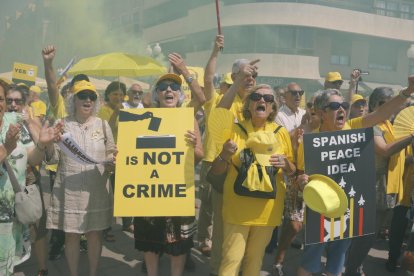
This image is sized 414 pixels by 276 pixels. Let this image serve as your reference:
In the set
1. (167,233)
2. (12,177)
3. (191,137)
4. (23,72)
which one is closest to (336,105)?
(191,137)

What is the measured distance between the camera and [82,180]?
3312mm

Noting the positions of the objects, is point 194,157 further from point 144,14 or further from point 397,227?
point 144,14

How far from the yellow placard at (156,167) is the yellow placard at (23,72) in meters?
6.87

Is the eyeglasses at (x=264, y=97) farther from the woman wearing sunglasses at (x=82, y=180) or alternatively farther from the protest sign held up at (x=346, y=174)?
the woman wearing sunglasses at (x=82, y=180)

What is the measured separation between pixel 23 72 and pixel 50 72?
6.11 m

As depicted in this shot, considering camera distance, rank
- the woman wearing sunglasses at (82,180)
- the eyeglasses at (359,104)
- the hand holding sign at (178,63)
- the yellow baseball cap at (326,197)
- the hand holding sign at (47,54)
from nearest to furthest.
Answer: the yellow baseball cap at (326,197) < the woman wearing sunglasses at (82,180) < the hand holding sign at (47,54) < the hand holding sign at (178,63) < the eyeglasses at (359,104)

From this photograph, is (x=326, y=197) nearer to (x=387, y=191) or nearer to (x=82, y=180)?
(x=387, y=191)

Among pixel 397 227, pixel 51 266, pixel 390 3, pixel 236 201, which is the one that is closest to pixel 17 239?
pixel 51 266

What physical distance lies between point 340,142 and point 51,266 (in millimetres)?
3085

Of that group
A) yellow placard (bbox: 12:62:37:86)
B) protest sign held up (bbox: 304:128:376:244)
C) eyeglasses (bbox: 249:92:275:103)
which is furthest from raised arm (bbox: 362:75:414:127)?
yellow placard (bbox: 12:62:37:86)

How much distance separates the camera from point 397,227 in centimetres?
407

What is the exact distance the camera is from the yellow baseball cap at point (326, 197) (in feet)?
8.44

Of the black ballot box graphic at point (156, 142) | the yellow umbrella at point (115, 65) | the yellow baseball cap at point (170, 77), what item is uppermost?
the yellow umbrella at point (115, 65)

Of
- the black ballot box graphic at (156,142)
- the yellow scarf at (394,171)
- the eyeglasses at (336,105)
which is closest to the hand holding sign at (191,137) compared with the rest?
the black ballot box graphic at (156,142)
